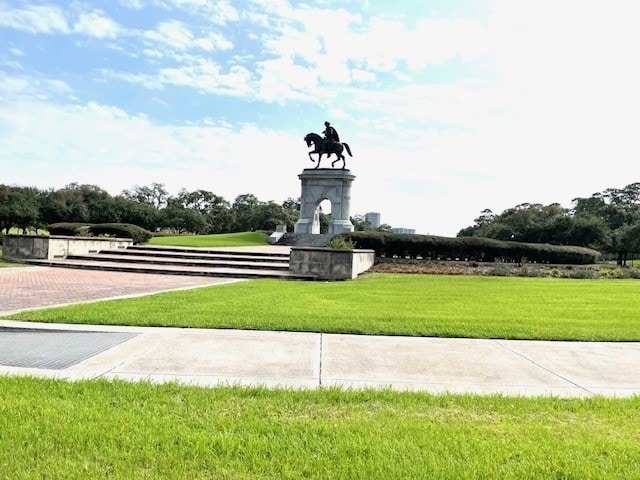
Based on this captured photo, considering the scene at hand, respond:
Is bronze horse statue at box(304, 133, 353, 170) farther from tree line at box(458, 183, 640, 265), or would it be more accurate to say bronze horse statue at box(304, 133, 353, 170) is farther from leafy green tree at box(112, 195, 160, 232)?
leafy green tree at box(112, 195, 160, 232)

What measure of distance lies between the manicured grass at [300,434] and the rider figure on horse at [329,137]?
106 ft

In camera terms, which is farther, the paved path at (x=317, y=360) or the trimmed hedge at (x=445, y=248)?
the trimmed hedge at (x=445, y=248)

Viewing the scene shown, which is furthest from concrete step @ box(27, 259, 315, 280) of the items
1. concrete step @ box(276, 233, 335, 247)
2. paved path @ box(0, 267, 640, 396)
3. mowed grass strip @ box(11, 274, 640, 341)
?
concrete step @ box(276, 233, 335, 247)

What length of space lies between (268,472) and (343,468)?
1.38 ft

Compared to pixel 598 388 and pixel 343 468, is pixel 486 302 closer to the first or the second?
pixel 598 388

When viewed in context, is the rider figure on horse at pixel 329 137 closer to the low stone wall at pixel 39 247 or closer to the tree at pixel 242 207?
the low stone wall at pixel 39 247

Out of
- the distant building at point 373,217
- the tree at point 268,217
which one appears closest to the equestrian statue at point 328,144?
the tree at point 268,217

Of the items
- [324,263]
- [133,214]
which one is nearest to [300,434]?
[324,263]

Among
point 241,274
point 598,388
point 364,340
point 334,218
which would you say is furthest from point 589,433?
point 334,218

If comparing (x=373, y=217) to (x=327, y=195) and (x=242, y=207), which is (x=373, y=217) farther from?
(x=327, y=195)

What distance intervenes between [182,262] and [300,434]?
52.1ft

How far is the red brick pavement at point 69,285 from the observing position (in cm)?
896

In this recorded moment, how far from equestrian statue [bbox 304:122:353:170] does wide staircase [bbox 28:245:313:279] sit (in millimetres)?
16900

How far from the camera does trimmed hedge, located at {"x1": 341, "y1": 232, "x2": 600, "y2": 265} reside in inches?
899
